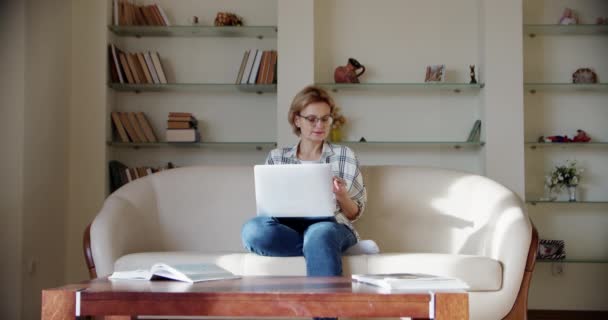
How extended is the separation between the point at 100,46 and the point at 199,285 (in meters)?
3.10

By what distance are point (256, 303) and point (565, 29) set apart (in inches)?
146

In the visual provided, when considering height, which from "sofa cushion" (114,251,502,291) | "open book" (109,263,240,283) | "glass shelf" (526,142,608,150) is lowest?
"sofa cushion" (114,251,502,291)

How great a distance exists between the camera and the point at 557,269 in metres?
4.81

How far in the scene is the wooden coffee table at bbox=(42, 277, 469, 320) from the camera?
5.94 feet

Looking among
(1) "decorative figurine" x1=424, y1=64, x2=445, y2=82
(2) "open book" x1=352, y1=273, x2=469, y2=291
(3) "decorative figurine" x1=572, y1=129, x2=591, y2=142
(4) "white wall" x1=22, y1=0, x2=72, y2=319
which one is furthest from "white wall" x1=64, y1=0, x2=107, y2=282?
(2) "open book" x1=352, y1=273, x2=469, y2=291

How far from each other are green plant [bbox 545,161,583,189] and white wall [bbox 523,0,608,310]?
83mm

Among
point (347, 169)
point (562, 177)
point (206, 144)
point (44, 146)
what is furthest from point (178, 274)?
point (562, 177)

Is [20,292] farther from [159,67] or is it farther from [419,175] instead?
[419,175]

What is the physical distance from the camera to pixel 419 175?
3617mm

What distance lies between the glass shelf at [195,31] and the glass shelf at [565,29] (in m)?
1.65

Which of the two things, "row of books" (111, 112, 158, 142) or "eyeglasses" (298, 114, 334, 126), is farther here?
"row of books" (111, 112, 158, 142)

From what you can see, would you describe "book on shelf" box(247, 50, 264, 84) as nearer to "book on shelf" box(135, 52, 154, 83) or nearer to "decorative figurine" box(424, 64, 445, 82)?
"book on shelf" box(135, 52, 154, 83)

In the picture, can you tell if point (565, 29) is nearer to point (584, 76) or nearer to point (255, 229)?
point (584, 76)

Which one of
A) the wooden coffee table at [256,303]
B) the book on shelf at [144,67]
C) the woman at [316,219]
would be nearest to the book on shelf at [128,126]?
the book on shelf at [144,67]
